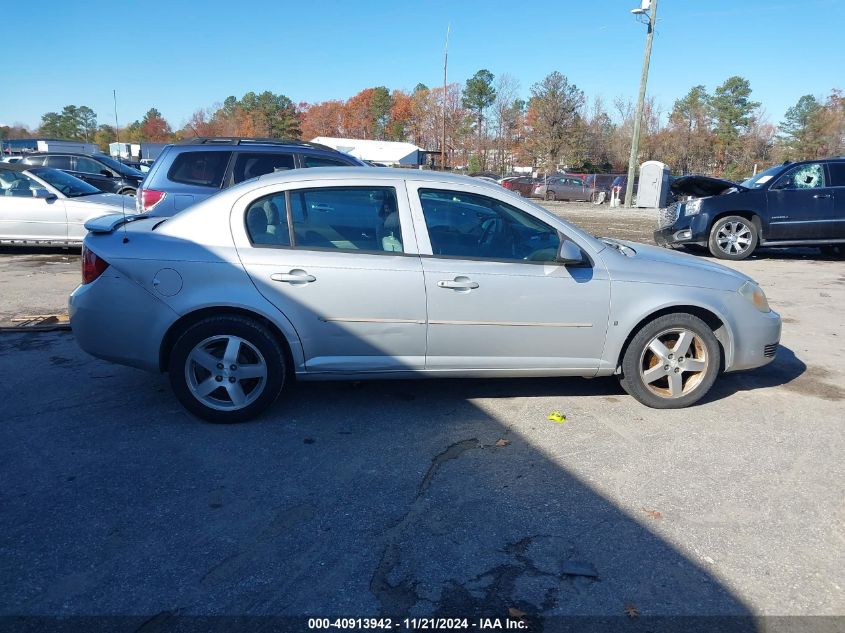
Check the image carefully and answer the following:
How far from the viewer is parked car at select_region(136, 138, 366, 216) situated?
805cm

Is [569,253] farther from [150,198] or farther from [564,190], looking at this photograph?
[564,190]

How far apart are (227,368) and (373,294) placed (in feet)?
3.47

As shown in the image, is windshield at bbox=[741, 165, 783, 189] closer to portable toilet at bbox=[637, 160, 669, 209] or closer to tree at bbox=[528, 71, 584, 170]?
portable toilet at bbox=[637, 160, 669, 209]

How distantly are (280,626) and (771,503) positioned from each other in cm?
255

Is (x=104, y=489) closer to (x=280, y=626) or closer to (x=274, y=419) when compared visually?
(x=274, y=419)

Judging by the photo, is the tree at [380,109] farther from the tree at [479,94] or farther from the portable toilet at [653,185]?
the portable toilet at [653,185]

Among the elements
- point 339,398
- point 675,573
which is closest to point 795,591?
point 675,573

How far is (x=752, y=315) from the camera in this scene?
15.4 ft

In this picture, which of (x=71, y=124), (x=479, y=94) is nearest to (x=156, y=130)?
(x=71, y=124)

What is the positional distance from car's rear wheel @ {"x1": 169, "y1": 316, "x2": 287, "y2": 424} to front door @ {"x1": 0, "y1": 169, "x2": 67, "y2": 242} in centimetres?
828

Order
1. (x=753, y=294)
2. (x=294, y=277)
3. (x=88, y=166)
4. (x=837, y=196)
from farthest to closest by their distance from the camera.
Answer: (x=88, y=166) → (x=837, y=196) → (x=753, y=294) → (x=294, y=277)

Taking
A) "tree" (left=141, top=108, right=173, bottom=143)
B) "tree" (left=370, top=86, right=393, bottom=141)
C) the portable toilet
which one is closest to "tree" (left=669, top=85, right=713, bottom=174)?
the portable toilet

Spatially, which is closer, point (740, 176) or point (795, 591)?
point (795, 591)

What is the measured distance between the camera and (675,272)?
457cm
